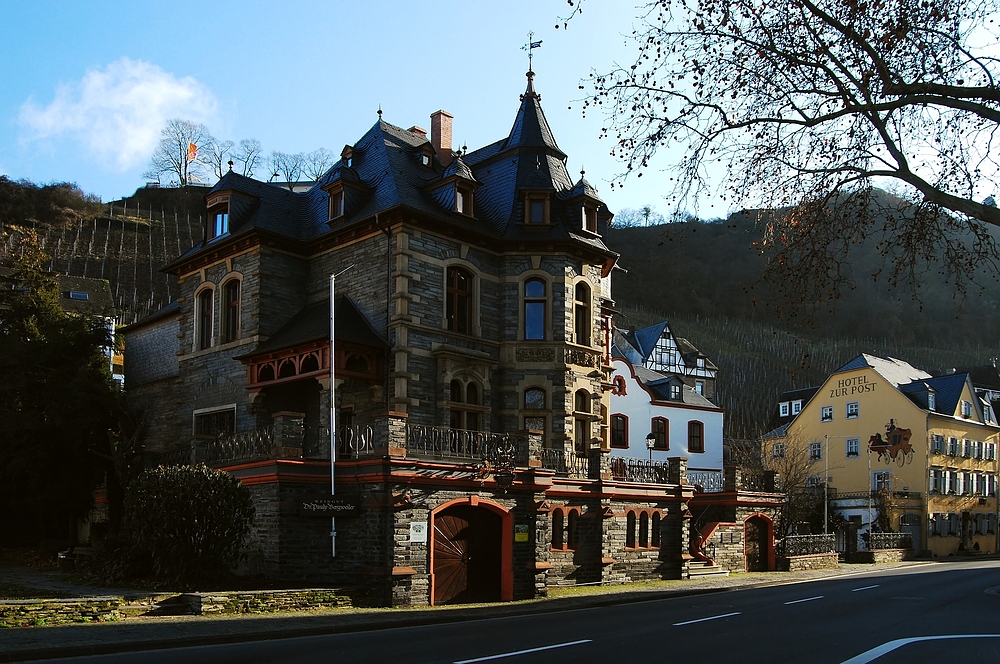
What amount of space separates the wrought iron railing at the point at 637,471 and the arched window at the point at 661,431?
723 inches

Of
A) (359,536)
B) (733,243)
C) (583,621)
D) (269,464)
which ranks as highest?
(733,243)

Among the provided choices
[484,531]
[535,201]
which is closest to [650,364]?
[535,201]

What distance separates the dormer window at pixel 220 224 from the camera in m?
30.3

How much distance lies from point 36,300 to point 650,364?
146 ft

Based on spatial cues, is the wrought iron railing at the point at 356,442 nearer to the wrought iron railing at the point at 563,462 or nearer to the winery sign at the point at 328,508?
the winery sign at the point at 328,508

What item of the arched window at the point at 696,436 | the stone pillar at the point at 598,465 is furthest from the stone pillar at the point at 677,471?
the arched window at the point at 696,436

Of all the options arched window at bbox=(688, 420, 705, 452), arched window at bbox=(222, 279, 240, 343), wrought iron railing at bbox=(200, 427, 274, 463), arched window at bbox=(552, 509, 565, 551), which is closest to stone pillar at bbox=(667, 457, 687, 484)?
arched window at bbox=(552, 509, 565, 551)

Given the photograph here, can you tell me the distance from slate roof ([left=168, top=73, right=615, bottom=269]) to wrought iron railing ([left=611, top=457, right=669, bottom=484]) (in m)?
6.83

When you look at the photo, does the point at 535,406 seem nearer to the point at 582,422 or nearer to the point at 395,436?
the point at 582,422

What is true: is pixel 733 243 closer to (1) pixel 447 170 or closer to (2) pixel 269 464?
(1) pixel 447 170

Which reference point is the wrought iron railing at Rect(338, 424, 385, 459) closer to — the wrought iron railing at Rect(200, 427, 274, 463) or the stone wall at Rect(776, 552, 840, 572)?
the wrought iron railing at Rect(200, 427, 274, 463)

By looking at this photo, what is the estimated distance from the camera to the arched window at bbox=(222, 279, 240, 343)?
2995cm

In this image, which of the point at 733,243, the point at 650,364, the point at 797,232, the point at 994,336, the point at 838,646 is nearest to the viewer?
the point at 797,232

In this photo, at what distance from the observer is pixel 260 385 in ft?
90.0
